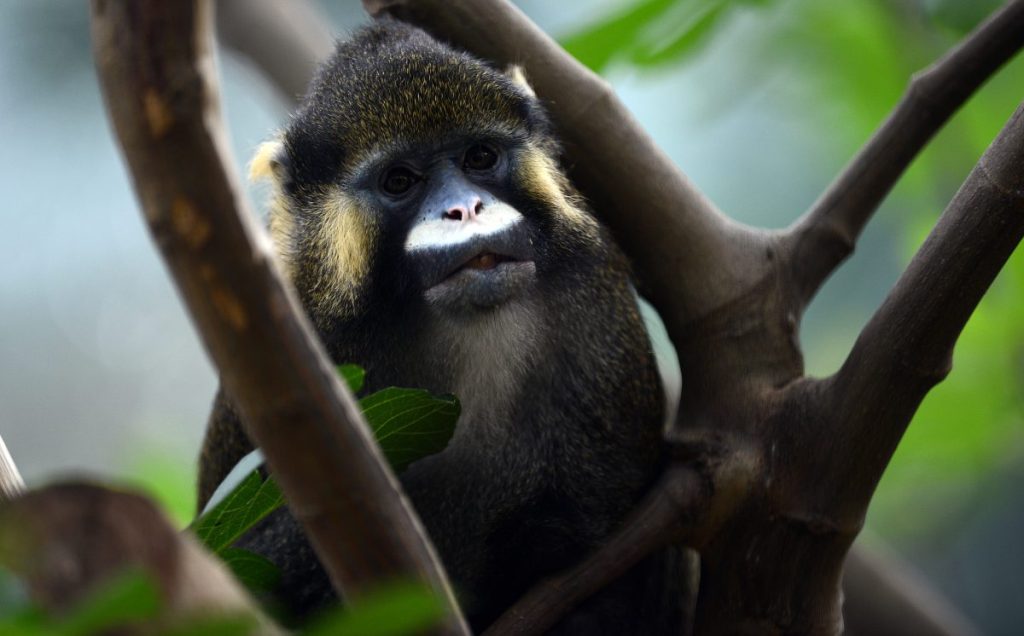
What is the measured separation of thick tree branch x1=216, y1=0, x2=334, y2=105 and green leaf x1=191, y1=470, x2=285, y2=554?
2872mm

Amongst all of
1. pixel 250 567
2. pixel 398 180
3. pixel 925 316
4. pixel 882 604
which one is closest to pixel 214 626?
pixel 250 567

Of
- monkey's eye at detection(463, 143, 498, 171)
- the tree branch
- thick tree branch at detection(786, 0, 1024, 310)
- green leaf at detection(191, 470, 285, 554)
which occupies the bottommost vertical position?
the tree branch

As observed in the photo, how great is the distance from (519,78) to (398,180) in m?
0.41

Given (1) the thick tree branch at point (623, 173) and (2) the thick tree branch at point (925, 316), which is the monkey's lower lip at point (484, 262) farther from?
(2) the thick tree branch at point (925, 316)

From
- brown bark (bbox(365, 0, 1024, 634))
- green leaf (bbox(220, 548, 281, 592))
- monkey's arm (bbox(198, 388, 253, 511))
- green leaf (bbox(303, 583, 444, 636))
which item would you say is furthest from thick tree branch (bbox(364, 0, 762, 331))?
green leaf (bbox(303, 583, 444, 636))

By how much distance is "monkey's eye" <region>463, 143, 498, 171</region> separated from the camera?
3000 mm

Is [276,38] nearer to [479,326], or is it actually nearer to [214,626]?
[479,326]

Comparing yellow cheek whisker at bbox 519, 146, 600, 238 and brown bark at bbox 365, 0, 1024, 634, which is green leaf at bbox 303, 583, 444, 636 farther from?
yellow cheek whisker at bbox 519, 146, 600, 238

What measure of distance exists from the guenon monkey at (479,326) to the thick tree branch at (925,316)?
65 centimetres

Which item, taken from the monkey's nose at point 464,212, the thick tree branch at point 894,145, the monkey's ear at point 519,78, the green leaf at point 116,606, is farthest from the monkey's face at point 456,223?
the green leaf at point 116,606

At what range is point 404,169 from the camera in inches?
117

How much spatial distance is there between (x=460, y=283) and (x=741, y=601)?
98cm

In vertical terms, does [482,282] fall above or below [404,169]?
below

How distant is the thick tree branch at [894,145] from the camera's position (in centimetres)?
276
